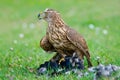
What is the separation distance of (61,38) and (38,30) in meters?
9.71

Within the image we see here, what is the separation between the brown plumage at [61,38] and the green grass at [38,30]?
64cm

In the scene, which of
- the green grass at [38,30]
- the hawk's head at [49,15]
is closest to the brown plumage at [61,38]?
the hawk's head at [49,15]

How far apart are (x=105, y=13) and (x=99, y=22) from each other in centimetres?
242

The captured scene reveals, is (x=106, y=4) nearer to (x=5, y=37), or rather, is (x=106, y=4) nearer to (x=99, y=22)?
(x=99, y=22)

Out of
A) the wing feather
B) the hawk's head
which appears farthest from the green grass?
the hawk's head

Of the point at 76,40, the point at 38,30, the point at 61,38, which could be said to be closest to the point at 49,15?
the point at 61,38

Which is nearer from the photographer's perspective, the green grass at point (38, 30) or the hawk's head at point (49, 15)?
the hawk's head at point (49, 15)

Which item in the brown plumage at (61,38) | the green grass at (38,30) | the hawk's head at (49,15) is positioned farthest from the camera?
the green grass at (38,30)

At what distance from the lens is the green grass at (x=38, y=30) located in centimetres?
1059

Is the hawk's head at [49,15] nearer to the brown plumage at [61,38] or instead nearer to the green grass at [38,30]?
the brown plumage at [61,38]

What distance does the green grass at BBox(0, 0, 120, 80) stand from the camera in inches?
417

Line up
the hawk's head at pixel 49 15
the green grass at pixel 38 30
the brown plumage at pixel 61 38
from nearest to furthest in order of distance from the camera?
the brown plumage at pixel 61 38 < the hawk's head at pixel 49 15 < the green grass at pixel 38 30

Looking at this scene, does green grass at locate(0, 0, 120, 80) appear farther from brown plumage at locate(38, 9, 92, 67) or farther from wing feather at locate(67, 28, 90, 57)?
wing feather at locate(67, 28, 90, 57)

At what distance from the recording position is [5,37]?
1886 centimetres
